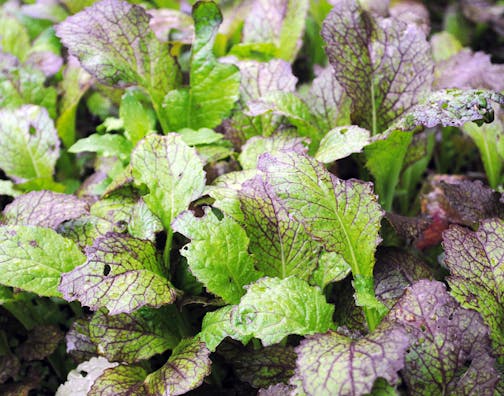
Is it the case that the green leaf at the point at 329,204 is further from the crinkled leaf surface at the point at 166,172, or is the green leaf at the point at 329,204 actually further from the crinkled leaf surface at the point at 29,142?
the crinkled leaf surface at the point at 29,142

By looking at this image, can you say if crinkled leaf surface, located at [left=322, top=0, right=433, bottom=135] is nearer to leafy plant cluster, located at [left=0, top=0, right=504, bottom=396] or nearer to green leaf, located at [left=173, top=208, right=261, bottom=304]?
leafy plant cluster, located at [left=0, top=0, right=504, bottom=396]

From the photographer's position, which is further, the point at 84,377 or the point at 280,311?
the point at 84,377

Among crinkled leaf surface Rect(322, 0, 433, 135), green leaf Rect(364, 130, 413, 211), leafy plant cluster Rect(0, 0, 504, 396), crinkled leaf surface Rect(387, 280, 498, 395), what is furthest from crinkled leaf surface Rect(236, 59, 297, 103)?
crinkled leaf surface Rect(387, 280, 498, 395)

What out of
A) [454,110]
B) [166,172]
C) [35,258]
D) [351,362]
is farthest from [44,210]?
[454,110]

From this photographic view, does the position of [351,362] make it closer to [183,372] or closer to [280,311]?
[280,311]

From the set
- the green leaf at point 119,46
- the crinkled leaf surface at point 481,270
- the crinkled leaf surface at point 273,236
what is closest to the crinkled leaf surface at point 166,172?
the crinkled leaf surface at point 273,236
